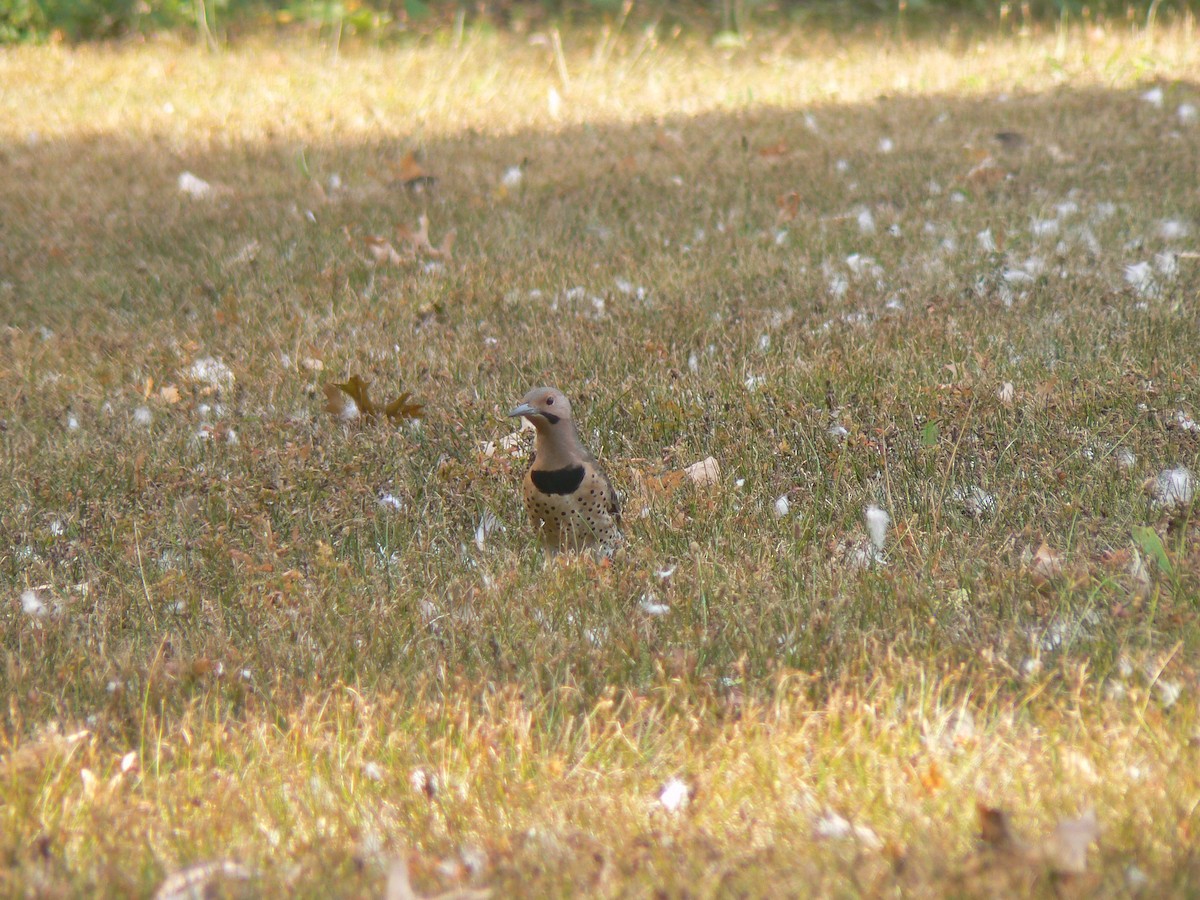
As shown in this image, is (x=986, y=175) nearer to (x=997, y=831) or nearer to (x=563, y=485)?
(x=563, y=485)

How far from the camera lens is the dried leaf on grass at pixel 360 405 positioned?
4.52 metres

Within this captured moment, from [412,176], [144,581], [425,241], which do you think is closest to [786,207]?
[425,241]

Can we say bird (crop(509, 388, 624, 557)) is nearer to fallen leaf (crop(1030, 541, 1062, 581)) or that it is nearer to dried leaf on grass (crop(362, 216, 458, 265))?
fallen leaf (crop(1030, 541, 1062, 581))

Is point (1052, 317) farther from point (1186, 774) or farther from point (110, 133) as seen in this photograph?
point (110, 133)

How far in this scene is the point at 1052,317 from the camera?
16.6 feet

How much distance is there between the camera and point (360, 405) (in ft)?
15.0

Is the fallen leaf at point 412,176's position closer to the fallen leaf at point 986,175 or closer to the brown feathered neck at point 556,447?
the fallen leaf at point 986,175

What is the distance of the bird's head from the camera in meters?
3.41

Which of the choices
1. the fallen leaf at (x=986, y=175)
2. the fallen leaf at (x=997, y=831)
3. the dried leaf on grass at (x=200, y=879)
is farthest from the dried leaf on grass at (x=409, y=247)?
the fallen leaf at (x=997, y=831)

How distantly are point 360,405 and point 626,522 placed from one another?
134cm

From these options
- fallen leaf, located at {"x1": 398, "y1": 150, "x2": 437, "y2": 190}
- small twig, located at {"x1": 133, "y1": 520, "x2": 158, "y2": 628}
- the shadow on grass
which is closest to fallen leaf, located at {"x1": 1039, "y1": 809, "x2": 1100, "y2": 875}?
the shadow on grass

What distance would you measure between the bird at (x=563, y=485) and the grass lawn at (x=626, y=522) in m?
0.13

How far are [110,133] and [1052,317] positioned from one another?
763 centimetres

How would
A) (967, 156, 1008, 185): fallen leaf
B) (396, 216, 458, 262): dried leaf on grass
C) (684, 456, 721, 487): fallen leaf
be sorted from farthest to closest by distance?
(967, 156, 1008, 185): fallen leaf
(396, 216, 458, 262): dried leaf on grass
(684, 456, 721, 487): fallen leaf
